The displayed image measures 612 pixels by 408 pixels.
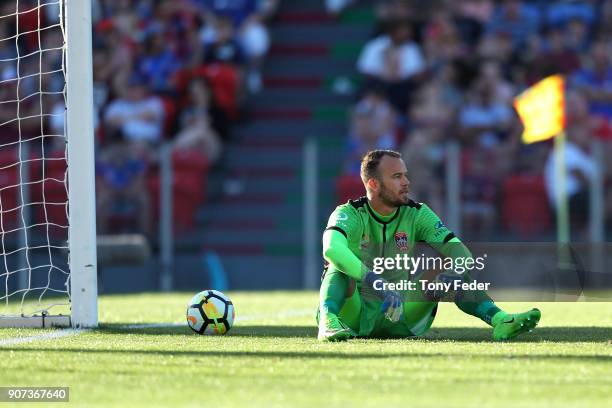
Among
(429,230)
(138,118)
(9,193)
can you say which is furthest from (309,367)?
(138,118)

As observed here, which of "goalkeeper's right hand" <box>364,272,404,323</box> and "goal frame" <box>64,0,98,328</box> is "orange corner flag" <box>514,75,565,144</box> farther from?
"goalkeeper's right hand" <box>364,272,404,323</box>

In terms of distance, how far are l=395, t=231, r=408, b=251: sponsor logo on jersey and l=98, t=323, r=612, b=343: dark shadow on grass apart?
0.61m

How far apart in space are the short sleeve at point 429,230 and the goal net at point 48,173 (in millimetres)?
2331

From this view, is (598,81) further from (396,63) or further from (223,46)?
(223,46)

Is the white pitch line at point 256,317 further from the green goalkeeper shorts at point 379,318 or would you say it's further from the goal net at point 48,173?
the green goalkeeper shorts at point 379,318

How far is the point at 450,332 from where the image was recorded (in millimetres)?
9102

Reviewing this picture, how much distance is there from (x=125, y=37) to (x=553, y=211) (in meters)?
8.17

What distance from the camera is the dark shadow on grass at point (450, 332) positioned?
8328mm

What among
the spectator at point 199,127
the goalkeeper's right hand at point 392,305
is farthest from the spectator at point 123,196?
the goalkeeper's right hand at point 392,305

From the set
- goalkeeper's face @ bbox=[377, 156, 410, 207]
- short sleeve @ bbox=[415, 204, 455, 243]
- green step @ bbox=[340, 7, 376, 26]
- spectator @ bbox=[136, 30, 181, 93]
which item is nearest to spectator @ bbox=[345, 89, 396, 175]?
green step @ bbox=[340, 7, 376, 26]

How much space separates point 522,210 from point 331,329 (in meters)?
9.83

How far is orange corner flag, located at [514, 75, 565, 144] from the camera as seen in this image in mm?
17278

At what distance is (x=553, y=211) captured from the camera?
17.5 m

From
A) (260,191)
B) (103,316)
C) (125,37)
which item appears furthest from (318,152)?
(103,316)
